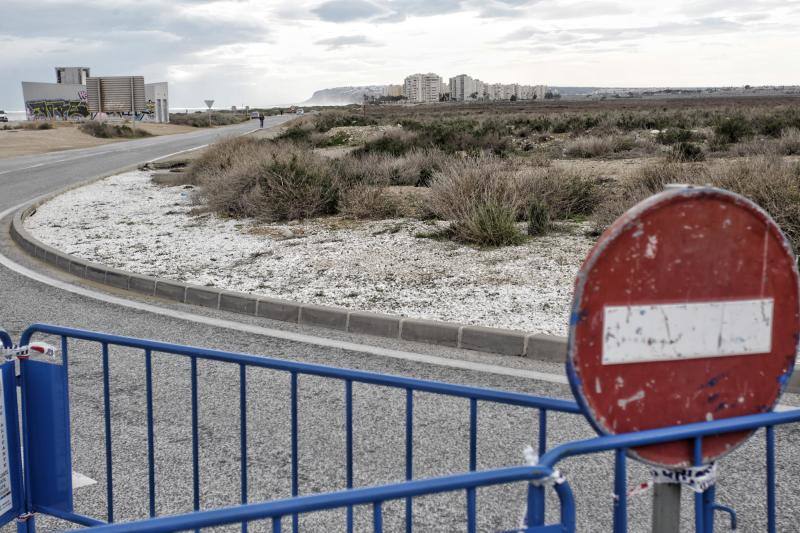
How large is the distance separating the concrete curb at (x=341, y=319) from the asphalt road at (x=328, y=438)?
0.19 metres

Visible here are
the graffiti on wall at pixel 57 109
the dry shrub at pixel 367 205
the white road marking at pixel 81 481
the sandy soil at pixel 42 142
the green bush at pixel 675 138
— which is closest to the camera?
the white road marking at pixel 81 481

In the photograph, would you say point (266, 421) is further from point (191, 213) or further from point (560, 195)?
point (191, 213)

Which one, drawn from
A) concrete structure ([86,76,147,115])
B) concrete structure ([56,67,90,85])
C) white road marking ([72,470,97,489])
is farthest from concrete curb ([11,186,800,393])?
concrete structure ([56,67,90,85])

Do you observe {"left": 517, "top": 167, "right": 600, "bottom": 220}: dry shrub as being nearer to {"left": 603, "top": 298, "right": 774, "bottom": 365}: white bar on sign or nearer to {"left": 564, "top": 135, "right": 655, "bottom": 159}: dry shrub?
{"left": 603, "top": 298, "right": 774, "bottom": 365}: white bar on sign

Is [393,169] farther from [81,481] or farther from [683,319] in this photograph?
[683,319]

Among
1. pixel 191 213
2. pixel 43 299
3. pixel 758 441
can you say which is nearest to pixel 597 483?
pixel 758 441

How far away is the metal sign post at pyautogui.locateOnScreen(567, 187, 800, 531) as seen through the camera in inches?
79.4

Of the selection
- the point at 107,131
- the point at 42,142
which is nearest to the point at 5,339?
the point at 42,142

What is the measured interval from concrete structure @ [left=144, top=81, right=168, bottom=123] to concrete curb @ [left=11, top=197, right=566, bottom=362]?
3728 inches

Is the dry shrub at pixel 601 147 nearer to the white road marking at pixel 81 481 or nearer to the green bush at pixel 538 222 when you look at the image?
the green bush at pixel 538 222

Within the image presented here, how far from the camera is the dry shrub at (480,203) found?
37.1 ft

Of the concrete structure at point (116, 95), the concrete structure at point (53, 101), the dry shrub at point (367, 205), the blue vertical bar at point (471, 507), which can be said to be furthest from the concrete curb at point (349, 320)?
the concrete structure at point (116, 95)

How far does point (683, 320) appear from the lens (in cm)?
210

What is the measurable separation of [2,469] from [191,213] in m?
12.9
